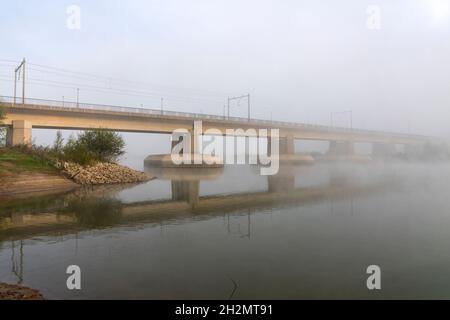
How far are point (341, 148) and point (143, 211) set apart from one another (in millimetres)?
89211

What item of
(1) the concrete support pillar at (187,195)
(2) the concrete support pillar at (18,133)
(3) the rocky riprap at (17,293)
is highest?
(2) the concrete support pillar at (18,133)

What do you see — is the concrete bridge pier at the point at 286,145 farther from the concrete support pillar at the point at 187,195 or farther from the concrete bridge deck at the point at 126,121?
the concrete support pillar at the point at 187,195

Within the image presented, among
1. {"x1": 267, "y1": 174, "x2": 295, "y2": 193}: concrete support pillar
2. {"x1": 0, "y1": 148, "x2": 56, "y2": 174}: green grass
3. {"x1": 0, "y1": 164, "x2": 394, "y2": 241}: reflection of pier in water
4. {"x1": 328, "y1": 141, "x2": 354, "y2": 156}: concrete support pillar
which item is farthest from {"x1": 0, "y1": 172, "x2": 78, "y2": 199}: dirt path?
{"x1": 328, "y1": 141, "x2": 354, "y2": 156}: concrete support pillar

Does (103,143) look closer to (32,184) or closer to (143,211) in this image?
(32,184)

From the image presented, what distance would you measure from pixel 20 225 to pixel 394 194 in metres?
24.7

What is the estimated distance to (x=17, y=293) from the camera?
285 inches

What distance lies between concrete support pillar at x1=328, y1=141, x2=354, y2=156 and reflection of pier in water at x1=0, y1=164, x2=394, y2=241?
7381 centimetres

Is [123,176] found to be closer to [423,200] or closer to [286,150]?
[423,200]

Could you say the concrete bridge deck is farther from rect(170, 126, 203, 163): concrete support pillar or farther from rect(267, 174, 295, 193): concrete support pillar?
rect(267, 174, 295, 193): concrete support pillar

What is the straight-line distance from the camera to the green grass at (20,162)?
27.6m

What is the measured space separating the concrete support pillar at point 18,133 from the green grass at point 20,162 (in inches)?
256

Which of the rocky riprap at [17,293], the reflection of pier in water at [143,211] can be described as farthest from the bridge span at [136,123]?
the rocky riprap at [17,293]

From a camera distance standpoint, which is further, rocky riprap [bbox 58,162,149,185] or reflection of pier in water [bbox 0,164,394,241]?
rocky riprap [bbox 58,162,149,185]

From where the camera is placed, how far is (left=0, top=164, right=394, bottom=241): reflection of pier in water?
1470 cm
